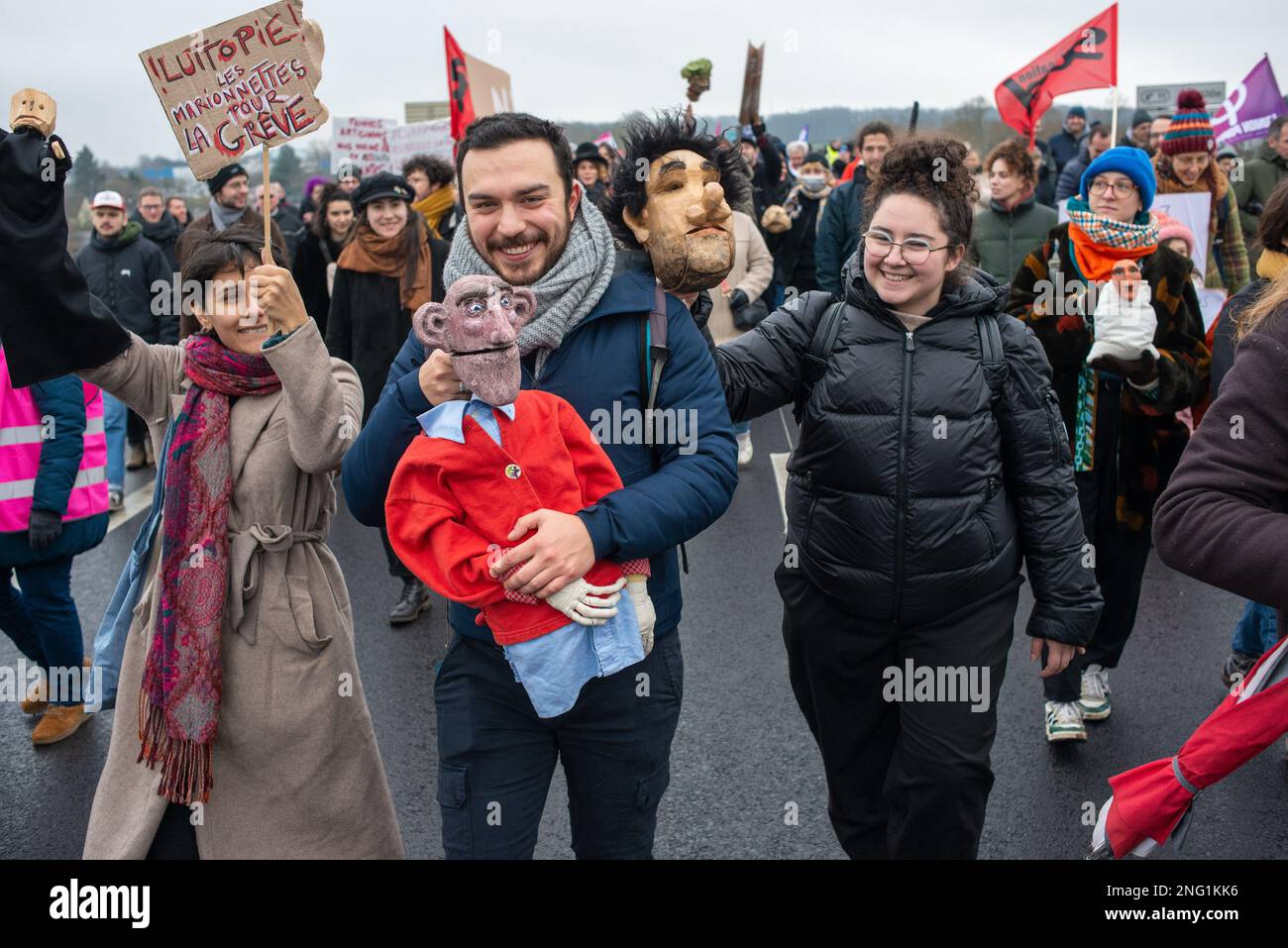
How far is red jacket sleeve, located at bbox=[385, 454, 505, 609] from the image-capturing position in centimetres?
214

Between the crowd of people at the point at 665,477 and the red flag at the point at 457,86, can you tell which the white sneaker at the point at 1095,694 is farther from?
the red flag at the point at 457,86

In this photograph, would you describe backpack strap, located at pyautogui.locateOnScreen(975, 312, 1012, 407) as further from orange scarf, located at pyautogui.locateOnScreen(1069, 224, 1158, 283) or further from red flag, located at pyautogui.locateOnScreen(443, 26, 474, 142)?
red flag, located at pyautogui.locateOnScreen(443, 26, 474, 142)

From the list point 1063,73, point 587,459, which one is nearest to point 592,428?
point 587,459

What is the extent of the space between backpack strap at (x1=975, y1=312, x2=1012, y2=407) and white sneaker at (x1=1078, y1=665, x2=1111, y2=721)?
196 cm

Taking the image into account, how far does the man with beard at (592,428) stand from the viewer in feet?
7.64

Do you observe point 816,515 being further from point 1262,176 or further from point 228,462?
point 1262,176

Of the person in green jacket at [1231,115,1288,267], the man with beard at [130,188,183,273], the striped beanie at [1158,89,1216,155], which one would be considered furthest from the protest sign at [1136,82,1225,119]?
the man with beard at [130,188,183,273]

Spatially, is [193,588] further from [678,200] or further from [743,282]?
[743,282]

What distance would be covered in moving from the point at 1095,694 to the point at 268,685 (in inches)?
125

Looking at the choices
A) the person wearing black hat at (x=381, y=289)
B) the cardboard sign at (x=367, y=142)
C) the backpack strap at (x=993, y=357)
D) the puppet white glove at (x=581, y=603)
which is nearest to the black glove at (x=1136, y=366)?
the backpack strap at (x=993, y=357)

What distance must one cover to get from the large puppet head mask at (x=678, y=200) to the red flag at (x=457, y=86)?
7090mm

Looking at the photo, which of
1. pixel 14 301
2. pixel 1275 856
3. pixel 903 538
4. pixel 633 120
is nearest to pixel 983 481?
pixel 903 538

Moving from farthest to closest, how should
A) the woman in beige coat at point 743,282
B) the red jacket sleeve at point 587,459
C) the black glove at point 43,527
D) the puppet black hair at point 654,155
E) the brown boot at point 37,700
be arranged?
the woman in beige coat at point 743,282, the brown boot at point 37,700, the black glove at point 43,527, the puppet black hair at point 654,155, the red jacket sleeve at point 587,459

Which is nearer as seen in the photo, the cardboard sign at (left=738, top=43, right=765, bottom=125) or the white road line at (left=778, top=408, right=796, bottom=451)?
the cardboard sign at (left=738, top=43, right=765, bottom=125)
